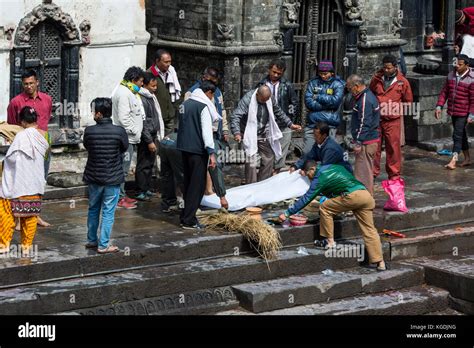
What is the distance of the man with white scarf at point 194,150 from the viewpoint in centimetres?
1720

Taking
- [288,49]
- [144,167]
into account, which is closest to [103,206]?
[144,167]

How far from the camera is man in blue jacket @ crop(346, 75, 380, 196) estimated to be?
725 inches

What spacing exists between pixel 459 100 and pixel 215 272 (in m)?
7.18

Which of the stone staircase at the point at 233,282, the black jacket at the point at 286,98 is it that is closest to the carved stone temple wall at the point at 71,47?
the black jacket at the point at 286,98

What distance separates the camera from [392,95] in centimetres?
1972

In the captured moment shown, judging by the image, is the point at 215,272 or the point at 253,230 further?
the point at 253,230

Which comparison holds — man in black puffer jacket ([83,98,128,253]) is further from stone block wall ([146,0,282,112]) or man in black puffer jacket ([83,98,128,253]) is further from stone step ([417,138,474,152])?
stone step ([417,138,474,152])

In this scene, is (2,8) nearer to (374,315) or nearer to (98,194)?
(98,194)

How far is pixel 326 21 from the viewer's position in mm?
22938

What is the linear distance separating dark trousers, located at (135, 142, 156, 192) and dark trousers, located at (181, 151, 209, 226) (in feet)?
5.27

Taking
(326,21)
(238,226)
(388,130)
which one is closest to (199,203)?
(238,226)

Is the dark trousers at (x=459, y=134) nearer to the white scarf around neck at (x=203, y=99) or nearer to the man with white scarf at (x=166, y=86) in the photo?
the man with white scarf at (x=166, y=86)

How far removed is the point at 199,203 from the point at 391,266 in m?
2.38

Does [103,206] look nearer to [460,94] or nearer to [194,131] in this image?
[194,131]
